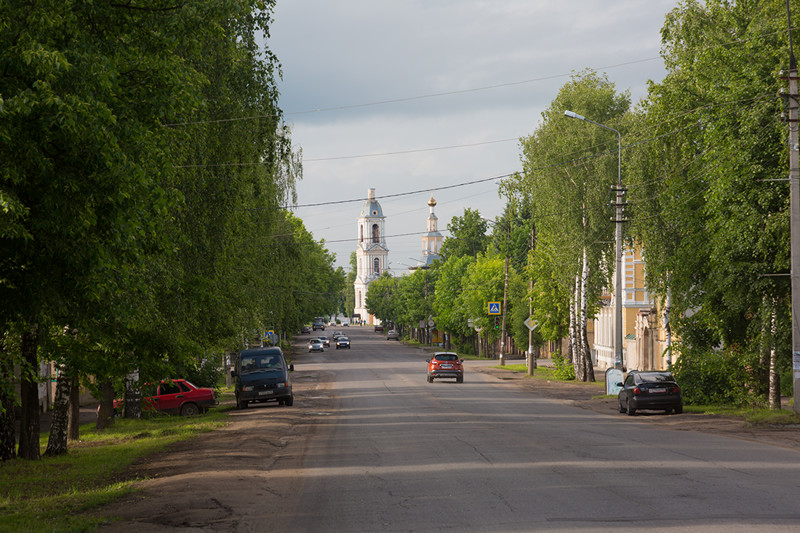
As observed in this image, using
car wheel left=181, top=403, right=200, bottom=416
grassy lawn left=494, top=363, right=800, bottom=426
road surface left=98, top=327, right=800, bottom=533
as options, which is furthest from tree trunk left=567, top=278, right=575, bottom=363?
road surface left=98, top=327, right=800, bottom=533

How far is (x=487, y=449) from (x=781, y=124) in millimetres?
13172

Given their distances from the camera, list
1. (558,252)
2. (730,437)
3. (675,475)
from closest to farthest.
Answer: (675,475) < (730,437) < (558,252)

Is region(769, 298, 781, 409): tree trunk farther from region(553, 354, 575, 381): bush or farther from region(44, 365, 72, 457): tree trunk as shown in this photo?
region(553, 354, 575, 381): bush

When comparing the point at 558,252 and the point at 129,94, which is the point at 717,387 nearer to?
the point at 558,252

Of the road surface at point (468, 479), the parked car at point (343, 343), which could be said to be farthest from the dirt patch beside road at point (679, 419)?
the parked car at point (343, 343)

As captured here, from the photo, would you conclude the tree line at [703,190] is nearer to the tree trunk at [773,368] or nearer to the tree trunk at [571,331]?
the tree trunk at [773,368]

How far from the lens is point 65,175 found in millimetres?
9227

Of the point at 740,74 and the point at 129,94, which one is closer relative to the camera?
the point at 129,94

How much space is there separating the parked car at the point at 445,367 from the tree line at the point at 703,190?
689 centimetres

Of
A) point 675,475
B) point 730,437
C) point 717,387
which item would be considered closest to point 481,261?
point 717,387

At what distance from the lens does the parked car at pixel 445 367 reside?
1843 inches

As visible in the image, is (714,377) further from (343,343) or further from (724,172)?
(343,343)

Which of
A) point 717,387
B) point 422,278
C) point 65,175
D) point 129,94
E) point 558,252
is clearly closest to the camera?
point 65,175

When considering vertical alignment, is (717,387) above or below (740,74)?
below
